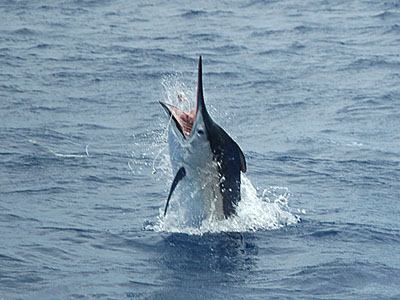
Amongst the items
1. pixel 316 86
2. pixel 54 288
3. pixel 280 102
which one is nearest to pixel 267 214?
pixel 54 288

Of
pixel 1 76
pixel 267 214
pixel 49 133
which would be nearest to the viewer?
pixel 267 214

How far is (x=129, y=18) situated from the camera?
2783 cm

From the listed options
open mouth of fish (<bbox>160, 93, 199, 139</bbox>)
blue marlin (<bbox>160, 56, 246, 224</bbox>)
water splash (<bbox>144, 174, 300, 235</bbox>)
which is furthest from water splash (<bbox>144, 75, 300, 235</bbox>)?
open mouth of fish (<bbox>160, 93, 199, 139</bbox>)

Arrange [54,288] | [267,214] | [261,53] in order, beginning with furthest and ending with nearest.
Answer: [261,53] → [267,214] → [54,288]

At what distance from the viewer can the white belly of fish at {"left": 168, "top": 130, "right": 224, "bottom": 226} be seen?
11672 mm

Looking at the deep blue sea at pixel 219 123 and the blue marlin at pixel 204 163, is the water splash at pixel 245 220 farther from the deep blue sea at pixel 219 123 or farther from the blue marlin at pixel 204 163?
the blue marlin at pixel 204 163

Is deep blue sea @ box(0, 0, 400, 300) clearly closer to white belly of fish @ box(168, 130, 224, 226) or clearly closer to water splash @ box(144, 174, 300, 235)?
water splash @ box(144, 174, 300, 235)

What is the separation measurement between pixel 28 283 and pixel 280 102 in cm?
1032

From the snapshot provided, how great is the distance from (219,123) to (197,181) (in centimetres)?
665

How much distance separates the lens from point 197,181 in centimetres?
1201

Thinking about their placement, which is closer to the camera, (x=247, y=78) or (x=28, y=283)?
(x=28, y=283)

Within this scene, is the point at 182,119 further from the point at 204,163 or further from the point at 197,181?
the point at 197,181

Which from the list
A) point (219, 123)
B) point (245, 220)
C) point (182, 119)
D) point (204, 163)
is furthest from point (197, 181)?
point (219, 123)

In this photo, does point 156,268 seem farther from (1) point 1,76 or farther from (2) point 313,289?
(1) point 1,76
